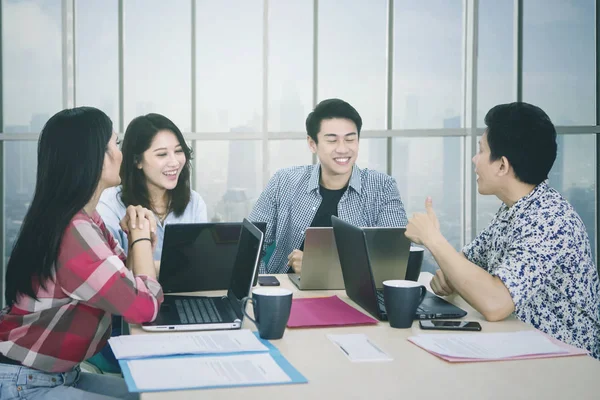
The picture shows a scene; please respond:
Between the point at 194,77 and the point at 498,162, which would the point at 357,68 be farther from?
the point at 498,162

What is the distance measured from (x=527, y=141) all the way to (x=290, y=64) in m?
3.25

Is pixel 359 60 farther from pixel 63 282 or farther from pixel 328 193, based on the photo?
pixel 63 282

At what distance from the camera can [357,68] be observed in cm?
495

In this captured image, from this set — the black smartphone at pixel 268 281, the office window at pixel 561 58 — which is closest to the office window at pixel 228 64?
the office window at pixel 561 58

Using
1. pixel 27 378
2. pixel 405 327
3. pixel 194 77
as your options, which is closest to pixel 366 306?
pixel 405 327

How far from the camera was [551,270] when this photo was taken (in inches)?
65.9

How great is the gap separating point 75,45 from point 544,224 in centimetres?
408

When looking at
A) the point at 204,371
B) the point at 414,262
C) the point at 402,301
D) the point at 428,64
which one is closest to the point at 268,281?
the point at 414,262

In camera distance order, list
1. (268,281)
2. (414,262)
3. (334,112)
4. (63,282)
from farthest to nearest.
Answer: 1. (334,112)
2. (268,281)
3. (414,262)
4. (63,282)

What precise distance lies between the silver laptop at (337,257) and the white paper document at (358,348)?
410 millimetres

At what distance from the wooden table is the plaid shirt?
38 centimetres

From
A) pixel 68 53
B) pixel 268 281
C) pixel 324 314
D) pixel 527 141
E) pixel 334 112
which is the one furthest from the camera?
pixel 68 53

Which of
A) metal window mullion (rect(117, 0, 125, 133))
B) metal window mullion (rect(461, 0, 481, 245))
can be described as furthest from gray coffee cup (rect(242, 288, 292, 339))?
metal window mullion (rect(461, 0, 481, 245))

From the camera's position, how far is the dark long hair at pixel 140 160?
102 inches
